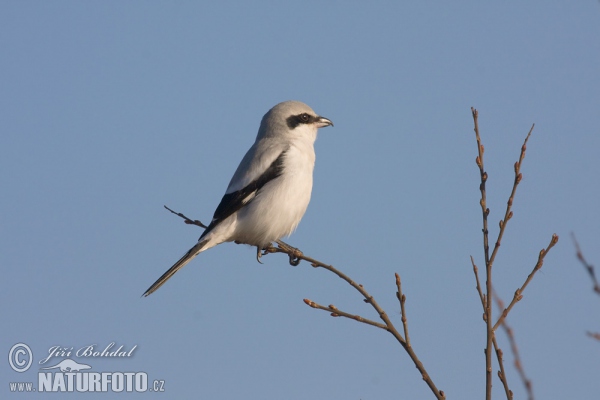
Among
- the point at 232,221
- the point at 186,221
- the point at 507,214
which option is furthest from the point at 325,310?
the point at 232,221

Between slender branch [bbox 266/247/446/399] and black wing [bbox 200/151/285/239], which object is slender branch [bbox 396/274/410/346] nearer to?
slender branch [bbox 266/247/446/399]

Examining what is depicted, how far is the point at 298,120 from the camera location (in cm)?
620

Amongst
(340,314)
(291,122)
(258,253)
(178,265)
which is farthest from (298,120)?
(340,314)

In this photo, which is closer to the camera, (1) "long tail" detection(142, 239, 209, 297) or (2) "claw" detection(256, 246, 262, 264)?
(1) "long tail" detection(142, 239, 209, 297)

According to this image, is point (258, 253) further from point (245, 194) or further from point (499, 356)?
point (499, 356)

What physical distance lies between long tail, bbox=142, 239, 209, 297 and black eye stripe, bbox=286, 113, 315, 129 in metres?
1.39

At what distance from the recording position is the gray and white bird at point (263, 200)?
5457mm

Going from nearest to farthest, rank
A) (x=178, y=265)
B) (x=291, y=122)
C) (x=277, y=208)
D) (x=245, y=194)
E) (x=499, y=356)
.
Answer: (x=499, y=356) → (x=178, y=265) → (x=277, y=208) → (x=245, y=194) → (x=291, y=122)

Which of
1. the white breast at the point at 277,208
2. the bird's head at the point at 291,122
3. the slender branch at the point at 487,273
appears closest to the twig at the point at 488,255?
the slender branch at the point at 487,273

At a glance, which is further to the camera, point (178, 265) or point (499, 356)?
point (178, 265)

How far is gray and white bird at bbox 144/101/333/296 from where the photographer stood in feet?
17.9

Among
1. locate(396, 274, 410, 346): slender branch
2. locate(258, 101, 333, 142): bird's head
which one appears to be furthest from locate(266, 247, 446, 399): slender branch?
locate(258, 101, 333, 142): bird's head

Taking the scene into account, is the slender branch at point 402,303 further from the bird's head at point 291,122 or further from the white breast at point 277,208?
the bird's head at point 291,122

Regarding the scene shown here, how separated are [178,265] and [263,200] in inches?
32.5
